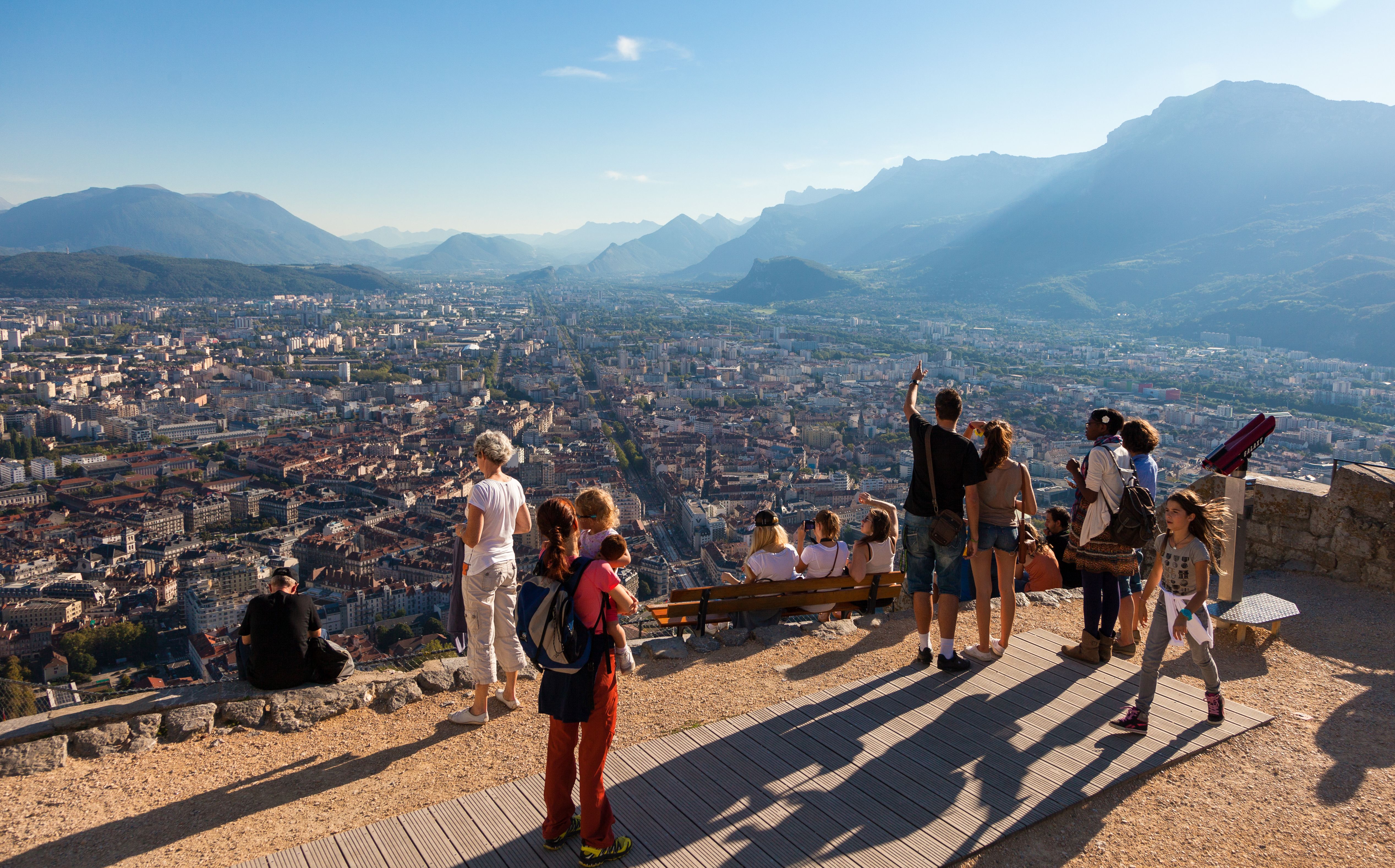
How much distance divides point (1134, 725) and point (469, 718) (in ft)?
A: 9.67

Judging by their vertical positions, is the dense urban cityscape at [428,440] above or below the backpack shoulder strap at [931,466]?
below

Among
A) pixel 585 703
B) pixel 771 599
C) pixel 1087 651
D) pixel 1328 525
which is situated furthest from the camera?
pixel 1328 525

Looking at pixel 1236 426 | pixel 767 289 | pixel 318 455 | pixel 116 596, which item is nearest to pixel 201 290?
pixel 767 289

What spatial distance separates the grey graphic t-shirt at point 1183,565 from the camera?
3268mm

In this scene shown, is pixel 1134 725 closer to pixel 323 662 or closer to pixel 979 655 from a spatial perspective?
pixel 979 655

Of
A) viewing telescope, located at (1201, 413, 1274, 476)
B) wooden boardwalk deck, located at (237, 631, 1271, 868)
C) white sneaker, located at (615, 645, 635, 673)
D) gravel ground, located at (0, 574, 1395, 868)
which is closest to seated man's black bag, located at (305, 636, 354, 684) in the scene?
gravel ground, located at (0, 574, 1395, 868)

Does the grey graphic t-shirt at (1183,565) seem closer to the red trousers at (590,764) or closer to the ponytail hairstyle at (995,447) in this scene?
the ponytail hairstyle at (995,447)

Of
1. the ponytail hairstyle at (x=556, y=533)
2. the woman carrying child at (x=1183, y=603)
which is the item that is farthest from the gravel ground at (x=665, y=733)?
the ponytail hairstyle at (x=556, y=533)

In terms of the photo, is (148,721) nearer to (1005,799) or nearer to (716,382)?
(1005,799)

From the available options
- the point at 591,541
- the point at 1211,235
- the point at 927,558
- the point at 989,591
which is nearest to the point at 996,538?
the point at 989,591

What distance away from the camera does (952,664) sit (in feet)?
12.8

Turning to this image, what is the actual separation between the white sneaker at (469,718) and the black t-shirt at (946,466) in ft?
7.56

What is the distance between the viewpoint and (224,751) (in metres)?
3.45

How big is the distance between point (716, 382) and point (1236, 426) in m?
34.1
